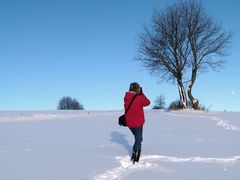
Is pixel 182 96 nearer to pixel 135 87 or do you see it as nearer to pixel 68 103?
pixel 135 87

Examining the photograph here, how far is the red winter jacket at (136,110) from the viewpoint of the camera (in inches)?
354

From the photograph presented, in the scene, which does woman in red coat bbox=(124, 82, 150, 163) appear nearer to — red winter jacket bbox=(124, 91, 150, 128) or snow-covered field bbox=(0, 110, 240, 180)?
red winter jacket bbox=(124, 91, 150, 128)

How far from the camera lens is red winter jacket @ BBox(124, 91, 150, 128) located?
900 centimetres

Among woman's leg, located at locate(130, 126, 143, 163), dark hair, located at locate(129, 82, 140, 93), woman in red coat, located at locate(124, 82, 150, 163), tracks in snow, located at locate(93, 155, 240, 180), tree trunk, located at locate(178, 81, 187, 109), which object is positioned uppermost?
tree trunk, located at locate(178, 81, 187, 109)

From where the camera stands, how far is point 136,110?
29.7ft

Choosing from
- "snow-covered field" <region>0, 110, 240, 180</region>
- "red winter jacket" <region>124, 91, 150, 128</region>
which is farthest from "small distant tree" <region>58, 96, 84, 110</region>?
"red winter jacket" <region>124, 91, 150, 128</region>

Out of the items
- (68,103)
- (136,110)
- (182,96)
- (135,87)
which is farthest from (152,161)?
(68,103)

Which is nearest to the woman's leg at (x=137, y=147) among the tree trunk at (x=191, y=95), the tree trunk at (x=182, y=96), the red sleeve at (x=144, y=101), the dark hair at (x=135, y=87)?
the red sleeve at (x=144, y=101)

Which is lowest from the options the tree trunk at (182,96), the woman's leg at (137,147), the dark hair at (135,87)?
the woman's leg at (137,147)

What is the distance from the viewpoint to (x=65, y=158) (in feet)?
27.5

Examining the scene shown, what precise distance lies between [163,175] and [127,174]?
0.69 metres

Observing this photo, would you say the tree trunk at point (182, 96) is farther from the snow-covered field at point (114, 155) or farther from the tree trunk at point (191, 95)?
the snow-covered field at point (114, 155)

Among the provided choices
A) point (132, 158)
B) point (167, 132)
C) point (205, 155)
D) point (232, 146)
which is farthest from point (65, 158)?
point (167, 132)

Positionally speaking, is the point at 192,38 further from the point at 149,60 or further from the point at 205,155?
the point at 205,155
